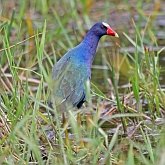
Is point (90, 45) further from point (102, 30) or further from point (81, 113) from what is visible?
point (81, 113)

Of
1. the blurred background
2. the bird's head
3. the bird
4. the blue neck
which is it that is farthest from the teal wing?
the blurred background

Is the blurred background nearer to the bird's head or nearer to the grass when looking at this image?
the grass

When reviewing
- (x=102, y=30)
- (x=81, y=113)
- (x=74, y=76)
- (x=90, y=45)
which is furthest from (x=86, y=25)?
(x=74, y=76)

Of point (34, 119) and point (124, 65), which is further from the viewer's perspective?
point (124, 65)

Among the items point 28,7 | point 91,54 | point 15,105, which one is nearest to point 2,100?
point 15,105

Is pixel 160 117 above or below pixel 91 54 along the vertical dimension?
below

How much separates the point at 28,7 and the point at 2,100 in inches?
160

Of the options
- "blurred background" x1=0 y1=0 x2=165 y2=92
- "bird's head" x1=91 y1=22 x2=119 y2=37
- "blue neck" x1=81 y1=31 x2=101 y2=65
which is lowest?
"blurred background" x1=0 y1=0 x2=165 y2=92

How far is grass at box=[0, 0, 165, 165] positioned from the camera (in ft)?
12.8

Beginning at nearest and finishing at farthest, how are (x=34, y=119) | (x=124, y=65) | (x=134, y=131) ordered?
(x=34, y=119) < (x=134, y=131) < (x=124, y=65)

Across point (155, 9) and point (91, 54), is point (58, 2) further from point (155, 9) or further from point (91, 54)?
point (91, 54)

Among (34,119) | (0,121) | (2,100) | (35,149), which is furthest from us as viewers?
(2,100)

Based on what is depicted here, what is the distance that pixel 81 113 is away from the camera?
522 cm

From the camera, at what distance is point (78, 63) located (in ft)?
16.9
